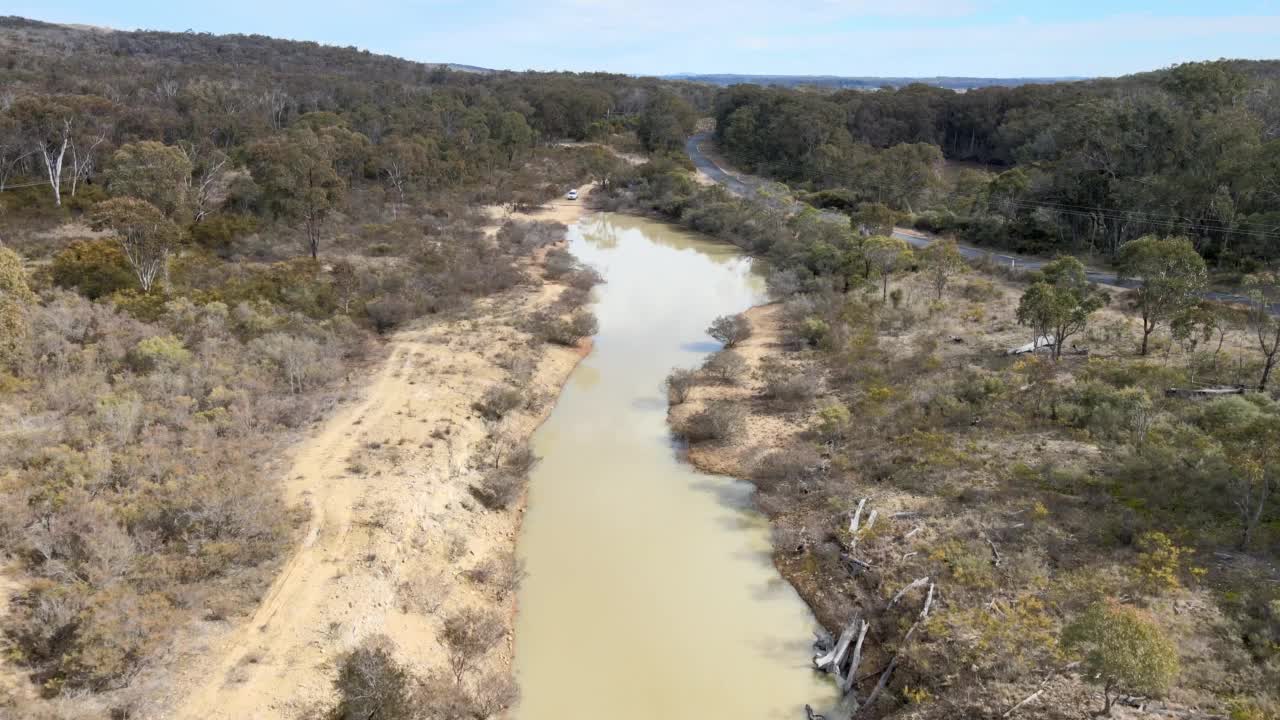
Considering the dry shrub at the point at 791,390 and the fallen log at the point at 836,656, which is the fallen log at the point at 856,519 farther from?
the dry shrub at the point at 791,390

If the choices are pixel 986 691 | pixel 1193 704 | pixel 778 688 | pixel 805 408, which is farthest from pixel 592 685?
pixel 805 408

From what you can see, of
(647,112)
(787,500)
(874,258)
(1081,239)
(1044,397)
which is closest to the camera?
(787,500)

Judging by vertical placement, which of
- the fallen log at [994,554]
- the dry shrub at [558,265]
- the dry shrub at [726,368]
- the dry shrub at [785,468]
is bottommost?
the dry shrub at [785,468]

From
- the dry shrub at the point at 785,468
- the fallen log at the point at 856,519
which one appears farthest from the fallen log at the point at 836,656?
the dry shrub at the point at 785,468

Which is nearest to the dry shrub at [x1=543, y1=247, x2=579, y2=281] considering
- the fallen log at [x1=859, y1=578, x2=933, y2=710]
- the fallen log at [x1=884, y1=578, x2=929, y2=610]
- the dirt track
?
the dirt track

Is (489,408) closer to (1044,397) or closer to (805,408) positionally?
(805,408)

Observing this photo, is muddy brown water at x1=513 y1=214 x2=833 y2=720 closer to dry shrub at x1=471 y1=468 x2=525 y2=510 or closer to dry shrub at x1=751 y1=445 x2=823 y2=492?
dry shrub at x1=751 y1=445 x2=823 y2=492

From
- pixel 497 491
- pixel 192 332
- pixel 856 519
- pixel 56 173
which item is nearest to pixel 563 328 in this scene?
pixel 497 491

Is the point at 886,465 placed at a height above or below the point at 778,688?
above
